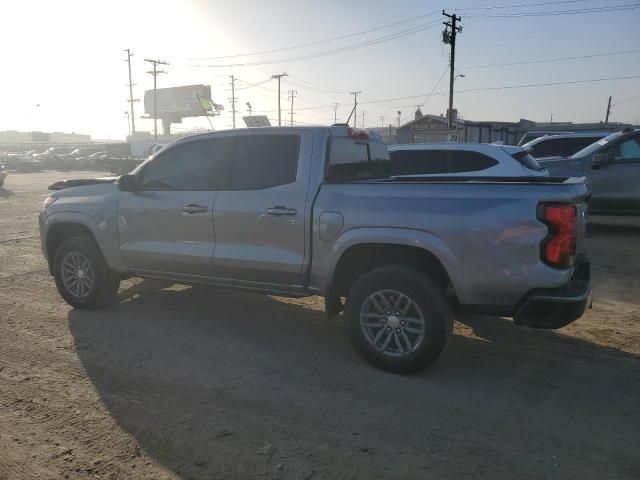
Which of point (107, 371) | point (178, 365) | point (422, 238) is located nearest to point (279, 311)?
point (178, 365)

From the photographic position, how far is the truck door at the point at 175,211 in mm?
5016

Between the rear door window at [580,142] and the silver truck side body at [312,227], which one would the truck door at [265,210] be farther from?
the rear door window at [580,142]

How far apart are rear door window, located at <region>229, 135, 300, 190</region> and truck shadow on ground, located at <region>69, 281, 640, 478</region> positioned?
1464mm

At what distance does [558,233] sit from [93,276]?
179 inches

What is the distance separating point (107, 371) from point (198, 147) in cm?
223

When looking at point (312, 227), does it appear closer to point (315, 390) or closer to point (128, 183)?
point (315, 390)

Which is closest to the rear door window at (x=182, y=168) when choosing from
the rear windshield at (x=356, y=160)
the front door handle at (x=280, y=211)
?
the front door handle at (x=280, y=211)

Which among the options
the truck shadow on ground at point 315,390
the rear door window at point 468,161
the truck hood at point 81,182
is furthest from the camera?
the rear door window at point 468,161

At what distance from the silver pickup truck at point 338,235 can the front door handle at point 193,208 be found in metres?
0.01

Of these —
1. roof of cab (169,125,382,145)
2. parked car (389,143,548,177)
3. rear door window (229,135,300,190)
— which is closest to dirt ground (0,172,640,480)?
rear door window (229,135,300,190)

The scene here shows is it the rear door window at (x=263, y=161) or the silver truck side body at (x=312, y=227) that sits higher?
the rear door window at (x=263, y=161)

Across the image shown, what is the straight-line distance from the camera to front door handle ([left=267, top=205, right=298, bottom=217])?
447 centimetres

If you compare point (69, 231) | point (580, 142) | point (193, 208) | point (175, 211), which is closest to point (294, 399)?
point (193, 208)

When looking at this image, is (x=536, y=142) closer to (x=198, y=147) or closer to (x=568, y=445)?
(x=198, y=147)
